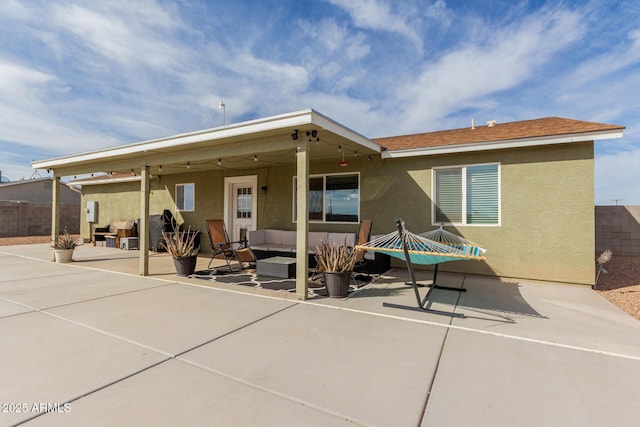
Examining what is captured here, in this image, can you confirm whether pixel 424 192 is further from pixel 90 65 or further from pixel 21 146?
pixel 21 146

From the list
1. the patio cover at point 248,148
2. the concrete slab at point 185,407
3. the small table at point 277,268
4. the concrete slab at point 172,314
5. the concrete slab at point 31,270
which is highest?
the patio cover at point 248,148

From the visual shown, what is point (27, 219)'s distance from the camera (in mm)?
15648

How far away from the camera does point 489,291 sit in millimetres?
5074

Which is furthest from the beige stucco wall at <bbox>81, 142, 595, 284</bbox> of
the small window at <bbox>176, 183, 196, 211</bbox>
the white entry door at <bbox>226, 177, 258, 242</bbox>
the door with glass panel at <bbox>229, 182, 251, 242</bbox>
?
the small window at <bbox>176, 183, 196, 211</bbox>

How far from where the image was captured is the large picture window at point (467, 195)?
20.4ft

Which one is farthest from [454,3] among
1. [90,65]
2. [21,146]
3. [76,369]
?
[21,146]

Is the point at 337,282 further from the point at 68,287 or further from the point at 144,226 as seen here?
the point at 68,287

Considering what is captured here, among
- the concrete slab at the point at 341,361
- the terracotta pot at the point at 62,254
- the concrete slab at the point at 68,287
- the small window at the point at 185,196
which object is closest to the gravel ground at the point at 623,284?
the concrete slab at the point at 341,361

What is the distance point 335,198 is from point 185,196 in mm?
6299

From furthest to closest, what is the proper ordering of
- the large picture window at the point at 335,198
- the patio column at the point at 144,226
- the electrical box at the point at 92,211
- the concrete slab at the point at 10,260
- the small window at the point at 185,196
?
1. the electrical box at the point at 92,211
2. the small window at the point at 185,196
3. the large picture window at the point at 335,198
4. the concrete slab at the point at 10,260
5. the patio column at the point at 144,226

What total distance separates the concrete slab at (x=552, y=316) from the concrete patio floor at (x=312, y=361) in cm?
3

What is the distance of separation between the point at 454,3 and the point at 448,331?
7959 mm

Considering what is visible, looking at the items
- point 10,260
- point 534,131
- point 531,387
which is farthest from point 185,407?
point 10,260

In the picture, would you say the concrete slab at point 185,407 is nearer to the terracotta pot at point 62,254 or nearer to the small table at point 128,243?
the terracotta pot at point 62,254
